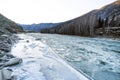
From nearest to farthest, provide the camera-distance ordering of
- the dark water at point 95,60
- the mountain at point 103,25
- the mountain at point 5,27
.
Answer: the dark water at point 95,60 → the mountain at point 5,27 → the mountain at point 103,25

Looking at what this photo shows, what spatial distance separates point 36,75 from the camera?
5.81 m

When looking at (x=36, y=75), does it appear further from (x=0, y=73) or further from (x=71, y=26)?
(x=71, y=26)

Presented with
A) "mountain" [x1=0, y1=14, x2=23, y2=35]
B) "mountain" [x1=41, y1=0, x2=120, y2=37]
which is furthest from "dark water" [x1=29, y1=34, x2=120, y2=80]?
"mountain" [x1=41, y1=0, x2=120, y2=37]

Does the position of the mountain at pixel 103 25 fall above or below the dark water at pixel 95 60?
above

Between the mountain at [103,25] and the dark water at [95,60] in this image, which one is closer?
the dark water at [95,60]

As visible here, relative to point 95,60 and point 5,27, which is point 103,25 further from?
point 95,60

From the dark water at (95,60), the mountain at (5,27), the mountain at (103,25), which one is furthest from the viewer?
the mountain at (103,25)

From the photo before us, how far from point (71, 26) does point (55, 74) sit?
60.3 meters

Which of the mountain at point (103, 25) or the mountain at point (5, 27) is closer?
the mountain at point (5, 27)

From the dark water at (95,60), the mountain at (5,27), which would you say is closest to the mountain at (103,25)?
the mountain at (5,27)

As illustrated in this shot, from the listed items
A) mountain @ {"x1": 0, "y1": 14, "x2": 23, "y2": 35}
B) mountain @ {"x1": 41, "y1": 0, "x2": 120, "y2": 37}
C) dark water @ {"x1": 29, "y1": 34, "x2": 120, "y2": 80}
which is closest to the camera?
dark water @ {"x1": 29, "y1": 34, "x2": 120, "y2": 80}

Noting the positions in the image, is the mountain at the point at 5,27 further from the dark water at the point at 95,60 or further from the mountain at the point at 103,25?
the mountain at the point at 103,25

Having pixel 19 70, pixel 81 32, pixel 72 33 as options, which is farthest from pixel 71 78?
pixel 72 33

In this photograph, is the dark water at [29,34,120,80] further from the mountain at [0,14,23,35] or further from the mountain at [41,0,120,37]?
the mountain at [41,0,120,37]
